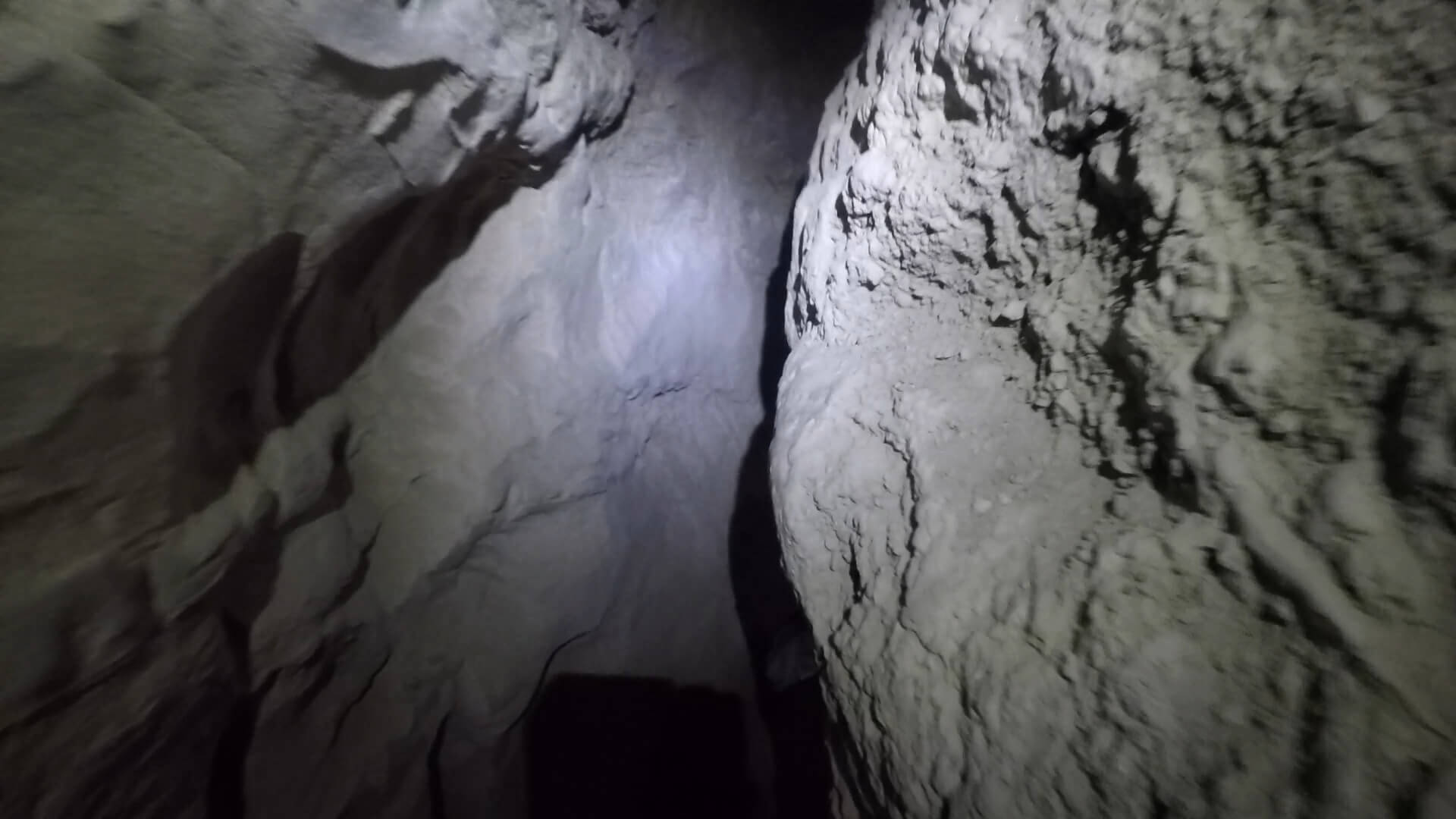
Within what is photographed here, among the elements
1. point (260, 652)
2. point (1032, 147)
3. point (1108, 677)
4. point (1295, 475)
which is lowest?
point (260, 652)

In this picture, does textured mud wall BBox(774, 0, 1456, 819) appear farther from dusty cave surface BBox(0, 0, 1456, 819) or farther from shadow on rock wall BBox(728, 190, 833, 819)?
shadow on rock wall BBox(728, 190, 833, 819)

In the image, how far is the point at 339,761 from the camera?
1447 mm

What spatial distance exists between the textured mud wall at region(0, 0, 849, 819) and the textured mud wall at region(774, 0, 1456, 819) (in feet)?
2.34

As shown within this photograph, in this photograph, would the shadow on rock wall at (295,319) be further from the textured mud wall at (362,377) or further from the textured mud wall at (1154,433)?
the textured mud wall at (1154,433)

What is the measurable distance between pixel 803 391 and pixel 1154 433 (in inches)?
23.8

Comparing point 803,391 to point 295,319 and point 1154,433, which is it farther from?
point 295,319

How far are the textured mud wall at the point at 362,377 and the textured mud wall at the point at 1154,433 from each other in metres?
0.71

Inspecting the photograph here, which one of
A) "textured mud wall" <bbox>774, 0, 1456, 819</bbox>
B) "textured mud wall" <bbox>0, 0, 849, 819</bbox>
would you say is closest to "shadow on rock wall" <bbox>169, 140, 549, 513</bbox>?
"textured mud wall" <bbox>0, 0, 849, 819</bbox>

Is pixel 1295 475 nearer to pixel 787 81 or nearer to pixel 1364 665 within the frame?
pixel 1364 665

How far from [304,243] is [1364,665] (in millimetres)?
1162

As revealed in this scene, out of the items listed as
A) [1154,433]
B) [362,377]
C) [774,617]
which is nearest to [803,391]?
[1154,433]

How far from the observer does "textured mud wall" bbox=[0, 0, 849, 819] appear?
2.24 ft

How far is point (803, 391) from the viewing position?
1.21 m

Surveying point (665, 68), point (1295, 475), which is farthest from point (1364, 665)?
point (665, 68)
